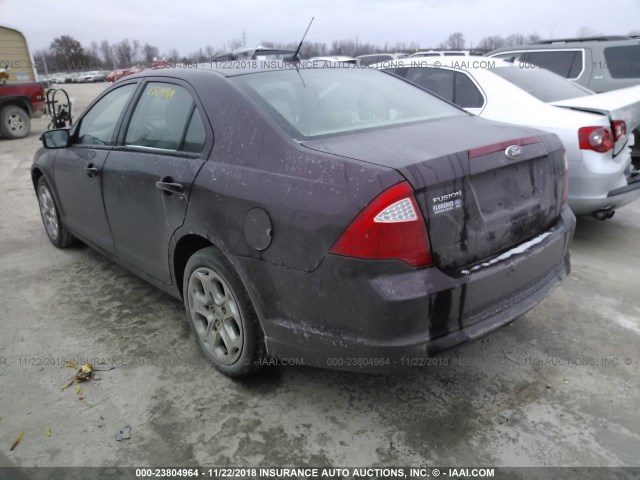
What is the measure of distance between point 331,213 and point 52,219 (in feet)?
11.9

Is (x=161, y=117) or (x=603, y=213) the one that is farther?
(x=603, y=213)

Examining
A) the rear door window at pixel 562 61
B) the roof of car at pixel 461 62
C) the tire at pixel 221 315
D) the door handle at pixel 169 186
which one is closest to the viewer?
the tire at pixel 221 315

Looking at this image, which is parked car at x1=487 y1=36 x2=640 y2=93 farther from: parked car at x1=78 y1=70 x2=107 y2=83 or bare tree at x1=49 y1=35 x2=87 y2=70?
bare tree at x1=49 y1=35 x2=87 y2=70

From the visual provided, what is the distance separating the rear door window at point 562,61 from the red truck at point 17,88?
11.1 meters

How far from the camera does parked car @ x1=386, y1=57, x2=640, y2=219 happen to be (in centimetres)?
405

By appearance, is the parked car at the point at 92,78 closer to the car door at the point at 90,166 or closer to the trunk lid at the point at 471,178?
the car door at the point at 90,166

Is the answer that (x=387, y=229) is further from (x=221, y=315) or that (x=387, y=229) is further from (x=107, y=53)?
(x=107, y=53)

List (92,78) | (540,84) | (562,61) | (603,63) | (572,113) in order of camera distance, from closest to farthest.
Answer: (572,113), (540,84), (603,63), (562,61), (92,78)

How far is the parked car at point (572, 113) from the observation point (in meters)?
4.05

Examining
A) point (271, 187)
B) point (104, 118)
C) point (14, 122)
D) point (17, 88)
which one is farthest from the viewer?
point (14, 122)

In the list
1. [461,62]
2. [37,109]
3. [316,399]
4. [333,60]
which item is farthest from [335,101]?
A: [37,109]

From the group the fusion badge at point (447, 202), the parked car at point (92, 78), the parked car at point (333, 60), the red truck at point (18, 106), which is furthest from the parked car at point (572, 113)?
the parked car at point (92, 78)

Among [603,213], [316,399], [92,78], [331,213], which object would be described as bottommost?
[316,399]

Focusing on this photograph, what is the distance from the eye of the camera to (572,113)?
13.9ft
